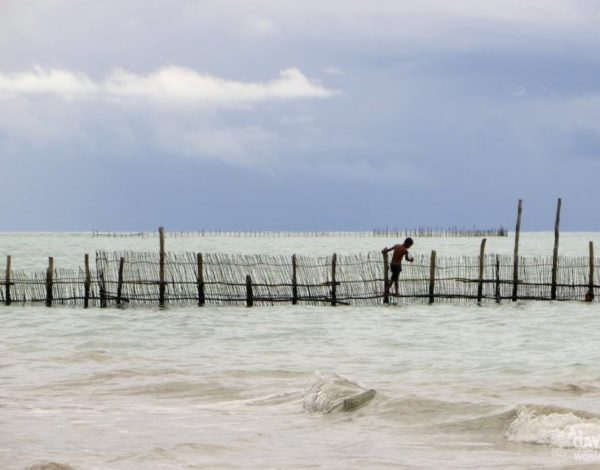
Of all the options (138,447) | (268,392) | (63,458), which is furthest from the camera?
(268,392)

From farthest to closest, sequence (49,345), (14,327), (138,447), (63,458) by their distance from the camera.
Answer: (14,327)
(49,345)
(138,447)
(63,458)

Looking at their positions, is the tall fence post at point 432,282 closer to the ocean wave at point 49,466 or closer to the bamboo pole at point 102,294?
the bamboo pole at point 102,294

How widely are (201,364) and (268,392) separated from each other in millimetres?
2503

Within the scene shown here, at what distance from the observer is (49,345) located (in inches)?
514

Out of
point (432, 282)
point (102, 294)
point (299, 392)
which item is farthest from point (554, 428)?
point (102, 294)

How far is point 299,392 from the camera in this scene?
28.2 ft

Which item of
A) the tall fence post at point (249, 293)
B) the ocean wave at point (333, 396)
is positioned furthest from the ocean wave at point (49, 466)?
the tall fence post at point (249, 293)

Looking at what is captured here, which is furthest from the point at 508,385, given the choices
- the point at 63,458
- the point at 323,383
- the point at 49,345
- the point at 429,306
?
the point at 429,306

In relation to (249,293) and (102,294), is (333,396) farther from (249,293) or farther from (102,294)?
(102,294)

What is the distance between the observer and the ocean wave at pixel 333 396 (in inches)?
303

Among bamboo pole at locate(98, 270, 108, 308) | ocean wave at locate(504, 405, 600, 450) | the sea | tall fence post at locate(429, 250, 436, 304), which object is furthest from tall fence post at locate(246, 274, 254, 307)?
ocean wave at locate(504, 405, 600, 450)

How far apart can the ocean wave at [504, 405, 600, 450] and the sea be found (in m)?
0.01

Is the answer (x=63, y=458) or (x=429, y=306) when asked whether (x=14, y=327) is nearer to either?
(x=429, y=306)

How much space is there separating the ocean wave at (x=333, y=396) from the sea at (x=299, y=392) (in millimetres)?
18
